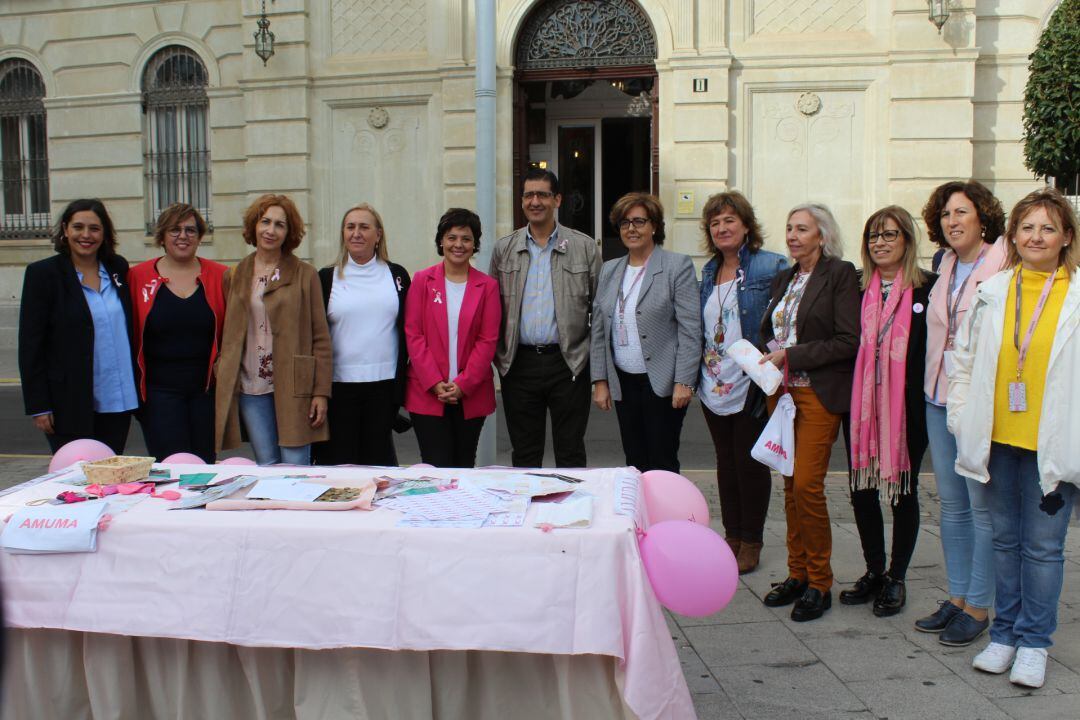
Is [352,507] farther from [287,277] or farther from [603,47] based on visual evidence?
[603,47]

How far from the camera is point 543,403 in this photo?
5812 millimetres

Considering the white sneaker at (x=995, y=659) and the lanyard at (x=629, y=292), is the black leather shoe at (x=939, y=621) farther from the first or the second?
the lanyard at (x=629, y=292)

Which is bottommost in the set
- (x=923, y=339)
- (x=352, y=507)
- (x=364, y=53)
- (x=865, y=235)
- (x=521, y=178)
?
(x=352, y=507)

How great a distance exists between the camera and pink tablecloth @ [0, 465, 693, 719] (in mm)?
3139

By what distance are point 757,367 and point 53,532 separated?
10.1ft

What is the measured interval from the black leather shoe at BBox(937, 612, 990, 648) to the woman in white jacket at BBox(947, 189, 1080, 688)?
234 mm

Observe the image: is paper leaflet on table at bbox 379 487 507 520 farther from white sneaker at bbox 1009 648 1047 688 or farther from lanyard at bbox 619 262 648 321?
white sneaker at bbox 1009 648 1047 688

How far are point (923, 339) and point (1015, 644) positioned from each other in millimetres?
1391

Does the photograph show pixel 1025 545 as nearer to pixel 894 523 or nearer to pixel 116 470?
pixel 894 523

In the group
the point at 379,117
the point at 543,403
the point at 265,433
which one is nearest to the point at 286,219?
the point at 265,433

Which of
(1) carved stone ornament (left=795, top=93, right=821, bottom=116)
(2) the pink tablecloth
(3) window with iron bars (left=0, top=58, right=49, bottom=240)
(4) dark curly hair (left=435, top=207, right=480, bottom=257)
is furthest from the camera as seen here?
(3) window with iron bars (left=0, top=58, right=49, bottom=240)

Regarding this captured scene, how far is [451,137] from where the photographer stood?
1461 centimetres

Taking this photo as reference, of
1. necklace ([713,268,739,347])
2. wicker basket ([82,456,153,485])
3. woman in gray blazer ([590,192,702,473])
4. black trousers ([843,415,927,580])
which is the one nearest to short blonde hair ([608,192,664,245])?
woman in gray blazer ([590,192,702,473])

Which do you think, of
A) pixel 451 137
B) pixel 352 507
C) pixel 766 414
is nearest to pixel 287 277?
pixel 352 507
